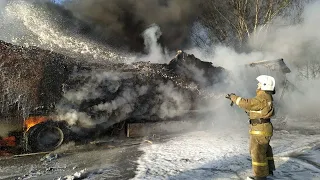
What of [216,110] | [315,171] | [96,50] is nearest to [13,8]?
[96,50]

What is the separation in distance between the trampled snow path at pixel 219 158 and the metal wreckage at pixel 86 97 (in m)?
1.18

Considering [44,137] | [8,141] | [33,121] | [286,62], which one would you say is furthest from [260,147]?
[286,62]

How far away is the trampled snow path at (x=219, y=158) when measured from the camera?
15.8 feet

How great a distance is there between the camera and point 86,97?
23.9ft

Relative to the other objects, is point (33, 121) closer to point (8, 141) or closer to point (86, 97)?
point (8, 141)

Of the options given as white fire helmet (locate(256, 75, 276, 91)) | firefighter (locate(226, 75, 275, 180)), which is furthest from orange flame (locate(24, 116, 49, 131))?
white fire helmet (locate(256, 75, 276, 91))

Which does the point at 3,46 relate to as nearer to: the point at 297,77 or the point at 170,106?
the point at 170,106

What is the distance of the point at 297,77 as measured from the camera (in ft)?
60.5

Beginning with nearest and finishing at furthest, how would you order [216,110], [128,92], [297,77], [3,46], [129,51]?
[3,46] < [128,92] < [216,110] < [129,51] < [297,77]

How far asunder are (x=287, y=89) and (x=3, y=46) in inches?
417

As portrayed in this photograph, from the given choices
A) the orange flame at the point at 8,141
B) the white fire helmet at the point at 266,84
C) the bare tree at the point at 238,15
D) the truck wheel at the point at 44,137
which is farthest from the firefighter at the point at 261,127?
the bare tree at the point at 238,15

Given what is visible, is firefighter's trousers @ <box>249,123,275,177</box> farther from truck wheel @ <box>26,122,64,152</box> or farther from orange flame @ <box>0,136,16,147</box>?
orange flame @ <box>0,136,16,147</box>

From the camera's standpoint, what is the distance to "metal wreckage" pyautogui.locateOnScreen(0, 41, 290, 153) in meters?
6.49

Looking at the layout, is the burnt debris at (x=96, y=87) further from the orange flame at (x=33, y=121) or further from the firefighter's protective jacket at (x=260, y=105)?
the firefighter's protective jacket at (x=260, y=105)
